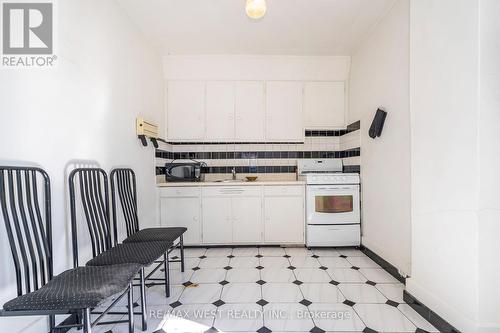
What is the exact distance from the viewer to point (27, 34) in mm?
1612

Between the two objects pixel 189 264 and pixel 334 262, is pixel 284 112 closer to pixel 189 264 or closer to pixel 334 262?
pixel 334 262

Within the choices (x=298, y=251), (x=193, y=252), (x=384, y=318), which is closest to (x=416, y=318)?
(x=384, y=318)

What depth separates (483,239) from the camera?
1.43 meters

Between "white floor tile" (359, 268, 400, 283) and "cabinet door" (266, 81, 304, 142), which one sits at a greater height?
"cabinet door" (266, 81, 304, 142)

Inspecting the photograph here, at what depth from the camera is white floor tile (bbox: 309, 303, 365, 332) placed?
1.75 meters

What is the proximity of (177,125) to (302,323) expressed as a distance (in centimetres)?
299

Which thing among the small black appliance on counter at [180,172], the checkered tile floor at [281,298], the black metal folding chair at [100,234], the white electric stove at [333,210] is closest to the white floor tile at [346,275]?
the checkered tile floor at [281,298]

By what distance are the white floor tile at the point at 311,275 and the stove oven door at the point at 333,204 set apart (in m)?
0.78

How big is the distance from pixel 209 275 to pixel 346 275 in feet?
4.59

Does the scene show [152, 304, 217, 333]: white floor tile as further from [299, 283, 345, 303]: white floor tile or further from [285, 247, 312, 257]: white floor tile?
[285, 247, 312, 257]: white floor tile

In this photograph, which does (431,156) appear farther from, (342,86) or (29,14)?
(29,14)

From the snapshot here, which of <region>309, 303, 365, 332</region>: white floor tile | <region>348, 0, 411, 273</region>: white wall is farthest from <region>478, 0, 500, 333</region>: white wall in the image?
<region>348, 0, 411, 273</region>: white wall

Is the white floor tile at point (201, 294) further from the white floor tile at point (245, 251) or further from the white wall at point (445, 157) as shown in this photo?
the white wall at point (445, 157)

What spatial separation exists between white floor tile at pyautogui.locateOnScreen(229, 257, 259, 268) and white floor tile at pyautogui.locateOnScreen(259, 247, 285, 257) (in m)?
0.23
